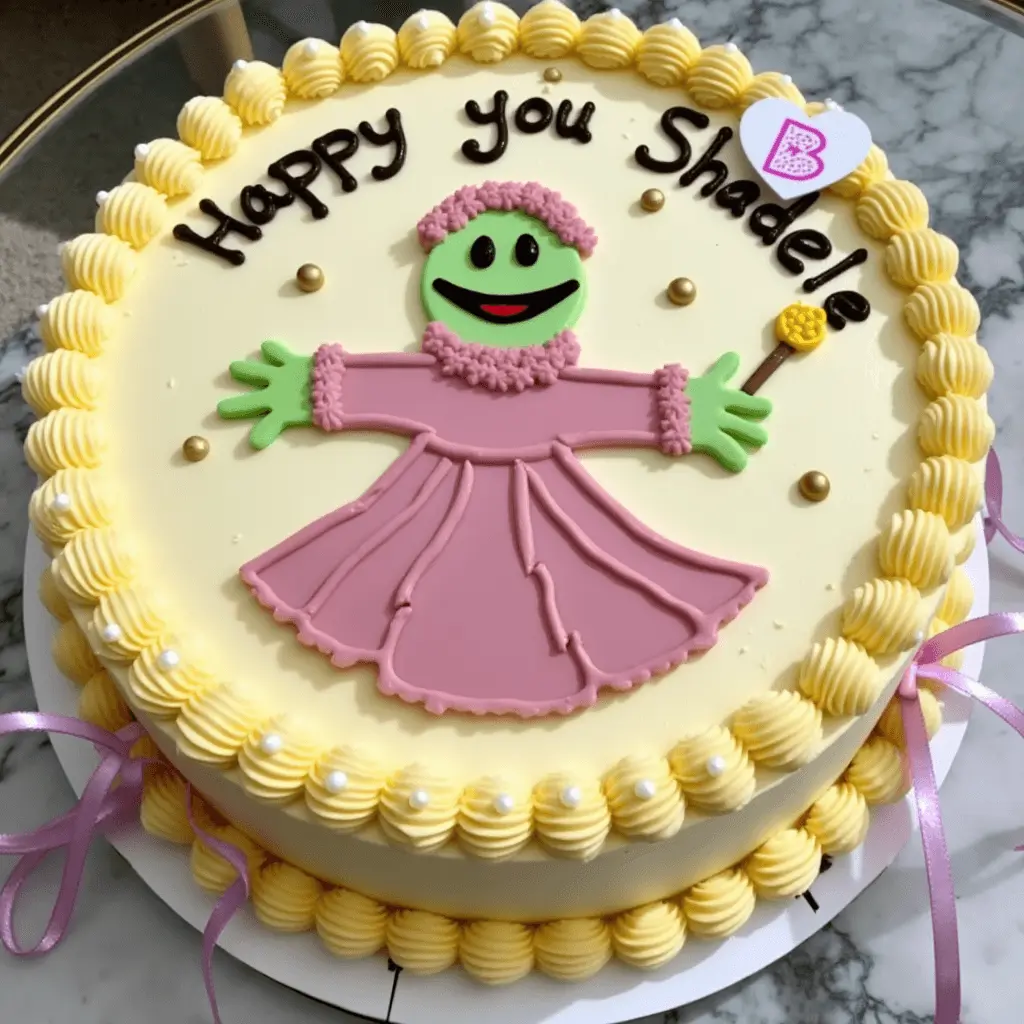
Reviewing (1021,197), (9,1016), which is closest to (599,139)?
(1021,197)

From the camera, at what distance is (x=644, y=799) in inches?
63.5

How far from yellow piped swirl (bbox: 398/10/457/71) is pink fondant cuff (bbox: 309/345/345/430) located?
0.72 m

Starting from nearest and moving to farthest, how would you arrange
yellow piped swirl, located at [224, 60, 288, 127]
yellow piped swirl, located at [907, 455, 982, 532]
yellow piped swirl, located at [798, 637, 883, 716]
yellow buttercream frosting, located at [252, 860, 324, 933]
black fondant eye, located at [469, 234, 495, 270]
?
1. yellow piped swirl, located at [798, 637, 883, 716]
2. yellow piped swirl, located at [907, 455, 982, 532]
3. yellow buttercream frosting, located at [252, 860, 324, 933]
4. black fondant eye, located at [469, 234, 495, 270]
5. yellow piped swirl, located at [224, 60, 288, 127]

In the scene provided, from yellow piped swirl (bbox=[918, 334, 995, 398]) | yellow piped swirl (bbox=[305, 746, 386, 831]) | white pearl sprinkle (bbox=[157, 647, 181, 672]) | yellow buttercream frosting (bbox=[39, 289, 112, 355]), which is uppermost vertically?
yellow buttercream frosting (bbox=[39, 289, 112, 355])

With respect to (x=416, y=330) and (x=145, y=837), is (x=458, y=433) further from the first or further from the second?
(x=145, y=837)

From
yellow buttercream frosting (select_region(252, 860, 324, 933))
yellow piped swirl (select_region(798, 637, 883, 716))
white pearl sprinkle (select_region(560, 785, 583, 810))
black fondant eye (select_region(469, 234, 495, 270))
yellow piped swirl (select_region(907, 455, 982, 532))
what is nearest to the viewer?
white pearl sprinkle (select_region(560, 785, 583, 810))

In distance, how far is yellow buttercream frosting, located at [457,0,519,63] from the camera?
90.4 inches

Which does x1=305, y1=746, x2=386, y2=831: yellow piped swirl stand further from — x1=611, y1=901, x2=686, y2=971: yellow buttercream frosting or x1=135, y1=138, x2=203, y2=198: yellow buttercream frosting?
x1=135, y1=138, x2=203, y2=198: yellow buttercream frosting

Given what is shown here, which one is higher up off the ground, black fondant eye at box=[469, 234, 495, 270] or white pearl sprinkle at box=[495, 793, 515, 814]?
black fondant eye at box=[469, 234, 495, 270]

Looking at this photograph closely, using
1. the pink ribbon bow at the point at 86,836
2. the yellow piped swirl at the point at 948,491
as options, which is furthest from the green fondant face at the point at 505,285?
the pink ribbon bow at the point at 86,836

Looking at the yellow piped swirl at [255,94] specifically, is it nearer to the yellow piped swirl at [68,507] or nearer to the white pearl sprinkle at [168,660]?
the yellow piped swirl at [68,507]

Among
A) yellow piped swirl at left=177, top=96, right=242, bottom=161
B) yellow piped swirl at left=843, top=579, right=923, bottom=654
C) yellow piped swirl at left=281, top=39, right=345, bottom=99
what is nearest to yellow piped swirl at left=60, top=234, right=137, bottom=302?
yellow piped swirl at left=177, top=96, right=242, bottom=161

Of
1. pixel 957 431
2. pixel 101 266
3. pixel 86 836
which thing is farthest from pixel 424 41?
pixel 86 836

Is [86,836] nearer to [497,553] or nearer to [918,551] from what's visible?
[497,553]
